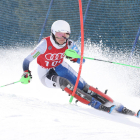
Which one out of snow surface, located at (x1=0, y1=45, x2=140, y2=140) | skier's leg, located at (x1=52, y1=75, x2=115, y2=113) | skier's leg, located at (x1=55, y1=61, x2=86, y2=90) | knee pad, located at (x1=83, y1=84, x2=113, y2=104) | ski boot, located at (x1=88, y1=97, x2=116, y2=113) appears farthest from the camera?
skier's leg, located at (x1=55, y1=61, x2=86, y2=90)

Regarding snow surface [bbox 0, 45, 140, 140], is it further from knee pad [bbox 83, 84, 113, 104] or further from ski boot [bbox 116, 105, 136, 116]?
knee pad [bbox 83, 84, 113, 104]

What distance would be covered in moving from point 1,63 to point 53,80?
3984 millimetres

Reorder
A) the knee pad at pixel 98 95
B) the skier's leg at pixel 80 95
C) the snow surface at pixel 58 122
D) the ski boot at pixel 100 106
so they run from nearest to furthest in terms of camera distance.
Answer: the snow surface at pixel 58 122
the ski boot at pixel 100 106
the skier's leg at pixel 80 95
the knee pad at pixel 98 95

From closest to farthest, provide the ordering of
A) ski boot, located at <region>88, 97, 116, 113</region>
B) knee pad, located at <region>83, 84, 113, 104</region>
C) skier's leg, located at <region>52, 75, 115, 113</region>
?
1. ski boot, located at <region>88, 97, 116, 113</region>
2. skier's leg, located at <region>52, 75, 115, 113</region>
3. knee pad, located at <region>83, 84, 113, 104</region>

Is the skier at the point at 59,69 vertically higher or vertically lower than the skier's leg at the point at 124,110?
higher

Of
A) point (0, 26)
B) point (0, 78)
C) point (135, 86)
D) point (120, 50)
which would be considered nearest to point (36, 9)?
point (0, 26)

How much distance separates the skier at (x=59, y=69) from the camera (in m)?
3.07

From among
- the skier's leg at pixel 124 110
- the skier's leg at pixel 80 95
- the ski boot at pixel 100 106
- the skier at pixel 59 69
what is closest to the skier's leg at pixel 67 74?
the skier at pixel 59 69

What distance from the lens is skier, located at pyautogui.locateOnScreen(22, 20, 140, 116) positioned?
3.07 m

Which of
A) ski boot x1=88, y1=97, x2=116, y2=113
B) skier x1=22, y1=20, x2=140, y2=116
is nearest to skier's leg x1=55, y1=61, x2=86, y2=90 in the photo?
skier x1=22, y1=20, x2=140, y2=116

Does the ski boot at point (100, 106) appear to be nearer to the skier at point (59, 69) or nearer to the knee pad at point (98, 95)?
the skier at point (59, 69)

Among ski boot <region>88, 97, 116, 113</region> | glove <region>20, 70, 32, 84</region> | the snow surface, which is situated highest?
glove <region>20, 70, 32, 84</region>

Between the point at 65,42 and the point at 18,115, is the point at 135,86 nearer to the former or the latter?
the point at 65,42

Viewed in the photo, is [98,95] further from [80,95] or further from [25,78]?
[25,78]
